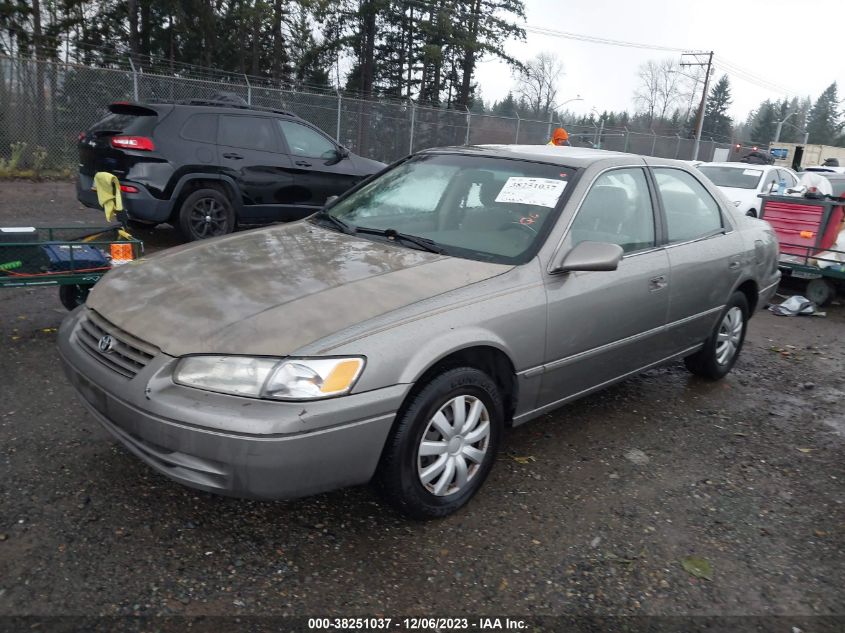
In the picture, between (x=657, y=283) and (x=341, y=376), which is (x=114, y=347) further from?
(x=657, y=283)

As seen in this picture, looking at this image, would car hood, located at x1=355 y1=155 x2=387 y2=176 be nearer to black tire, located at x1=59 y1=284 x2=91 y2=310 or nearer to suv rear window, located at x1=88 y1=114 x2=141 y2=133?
suv rear window, located at x1=88 y1=114 x2=141 y2=133

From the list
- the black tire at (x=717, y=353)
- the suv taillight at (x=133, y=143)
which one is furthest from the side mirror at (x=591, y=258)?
the suv taillight at (x=133, y=143)

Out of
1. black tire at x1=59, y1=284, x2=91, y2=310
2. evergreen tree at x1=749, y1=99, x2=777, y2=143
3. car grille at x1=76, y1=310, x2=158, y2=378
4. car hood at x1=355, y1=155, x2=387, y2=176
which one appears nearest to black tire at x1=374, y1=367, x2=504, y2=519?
car grille at x1=76, y1=310, x2=158, y2=378

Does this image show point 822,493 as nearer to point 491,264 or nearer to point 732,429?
point 732,429

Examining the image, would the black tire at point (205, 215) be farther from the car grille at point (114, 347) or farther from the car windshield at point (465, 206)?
the car grille at point (114, 347)

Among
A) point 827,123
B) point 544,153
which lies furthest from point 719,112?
point 544,153

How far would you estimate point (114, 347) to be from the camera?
2760 mm

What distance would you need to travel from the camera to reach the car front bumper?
93.7 inches

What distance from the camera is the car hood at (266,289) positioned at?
257cm

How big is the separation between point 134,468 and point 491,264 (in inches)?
79.5

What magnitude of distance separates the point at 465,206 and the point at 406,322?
1.26m

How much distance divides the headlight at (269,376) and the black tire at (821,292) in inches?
295

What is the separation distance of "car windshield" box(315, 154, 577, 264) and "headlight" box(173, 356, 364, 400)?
1.15m

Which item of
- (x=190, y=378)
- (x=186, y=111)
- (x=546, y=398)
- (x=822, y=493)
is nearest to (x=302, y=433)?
(x=190, y=378)
